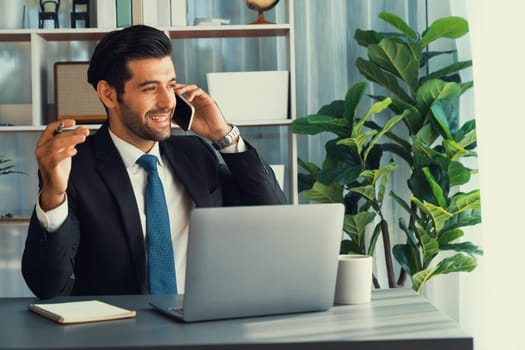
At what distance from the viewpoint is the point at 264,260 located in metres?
1.56

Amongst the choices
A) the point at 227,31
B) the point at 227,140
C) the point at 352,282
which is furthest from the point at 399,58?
the point at 352,282

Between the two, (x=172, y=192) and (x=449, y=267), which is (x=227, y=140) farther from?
(x=449, y=267)

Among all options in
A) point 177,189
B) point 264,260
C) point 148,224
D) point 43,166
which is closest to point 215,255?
point 264,260

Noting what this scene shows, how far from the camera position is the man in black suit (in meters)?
2.26

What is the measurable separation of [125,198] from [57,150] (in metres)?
0.53

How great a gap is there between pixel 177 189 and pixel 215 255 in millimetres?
988

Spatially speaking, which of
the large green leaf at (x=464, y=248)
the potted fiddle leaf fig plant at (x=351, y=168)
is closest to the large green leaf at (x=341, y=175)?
the potted fiddle leaf fig plant at (x=351, y=168)

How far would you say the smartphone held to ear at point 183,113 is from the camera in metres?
2.38

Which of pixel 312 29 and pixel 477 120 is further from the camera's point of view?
pixel 312 29

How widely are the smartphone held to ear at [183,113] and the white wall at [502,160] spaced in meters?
1.32

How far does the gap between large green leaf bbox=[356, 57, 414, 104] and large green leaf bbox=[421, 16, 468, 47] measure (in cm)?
21

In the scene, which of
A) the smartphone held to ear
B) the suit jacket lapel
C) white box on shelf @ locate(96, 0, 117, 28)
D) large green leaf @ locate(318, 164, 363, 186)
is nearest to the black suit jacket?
the suit jacket lapel

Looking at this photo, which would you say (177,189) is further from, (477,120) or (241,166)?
(477,120)

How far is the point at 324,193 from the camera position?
360 cm
